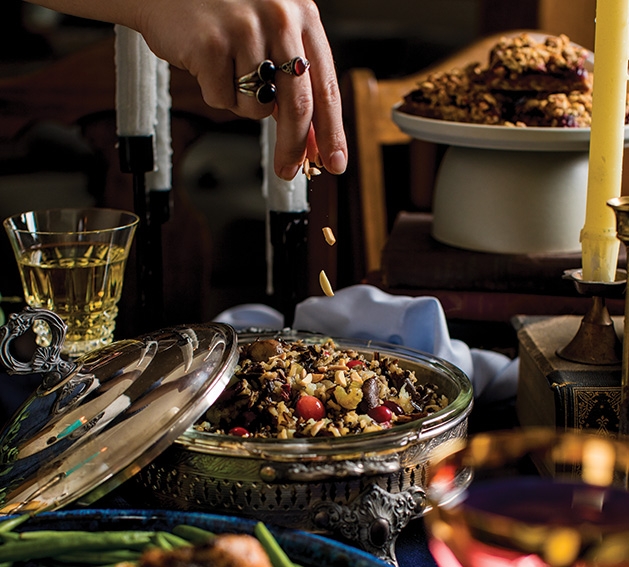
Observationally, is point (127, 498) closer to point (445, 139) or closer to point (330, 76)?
point (330, 76)

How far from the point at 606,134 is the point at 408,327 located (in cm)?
36

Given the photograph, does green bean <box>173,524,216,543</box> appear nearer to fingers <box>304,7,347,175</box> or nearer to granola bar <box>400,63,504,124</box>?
fingers <box>304,7,347,175</box>

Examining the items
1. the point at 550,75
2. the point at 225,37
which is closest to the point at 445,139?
the point at 550,75

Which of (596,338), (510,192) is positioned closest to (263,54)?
(596,338)

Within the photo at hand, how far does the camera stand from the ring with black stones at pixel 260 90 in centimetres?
81

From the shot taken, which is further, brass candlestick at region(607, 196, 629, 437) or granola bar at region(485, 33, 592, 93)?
granola bar at region(485, 33, 592, 93)

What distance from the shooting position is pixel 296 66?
0.81 m

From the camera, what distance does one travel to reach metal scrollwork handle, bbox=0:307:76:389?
77 centimetres

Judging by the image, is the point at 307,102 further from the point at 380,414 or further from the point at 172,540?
the point at 172,540

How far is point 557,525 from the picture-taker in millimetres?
494

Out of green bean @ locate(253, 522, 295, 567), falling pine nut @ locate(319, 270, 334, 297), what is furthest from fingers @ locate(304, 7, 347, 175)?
green bean @ locate(253, 522, 295, 567)

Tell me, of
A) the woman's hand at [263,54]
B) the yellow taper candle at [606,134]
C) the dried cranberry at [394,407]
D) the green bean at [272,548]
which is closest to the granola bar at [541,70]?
the yellow taper candle at [606,134]

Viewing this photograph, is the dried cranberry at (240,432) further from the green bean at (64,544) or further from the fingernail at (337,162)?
the fingernail at (337,162)

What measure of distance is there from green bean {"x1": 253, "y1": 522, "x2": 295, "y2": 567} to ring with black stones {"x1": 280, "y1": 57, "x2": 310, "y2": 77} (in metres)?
0.42
